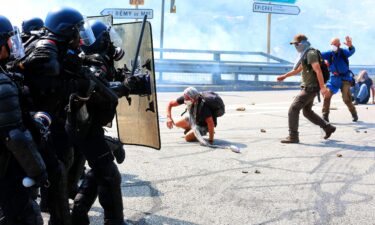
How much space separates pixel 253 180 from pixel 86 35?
8.16ft

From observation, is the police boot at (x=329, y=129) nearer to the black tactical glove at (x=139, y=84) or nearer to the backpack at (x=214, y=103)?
the backpack at (x=214, y=103)

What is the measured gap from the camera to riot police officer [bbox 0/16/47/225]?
261 cm

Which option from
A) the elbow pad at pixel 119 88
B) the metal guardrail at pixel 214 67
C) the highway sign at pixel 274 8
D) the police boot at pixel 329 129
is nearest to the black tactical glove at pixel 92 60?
the elbow pad at pixel 119 88

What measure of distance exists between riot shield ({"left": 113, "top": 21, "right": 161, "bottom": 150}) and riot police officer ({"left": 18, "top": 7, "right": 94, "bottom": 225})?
0.99 meters

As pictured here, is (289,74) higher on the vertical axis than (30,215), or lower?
lower

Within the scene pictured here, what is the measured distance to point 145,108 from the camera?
4.54 metres

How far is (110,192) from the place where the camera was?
353 centimetres

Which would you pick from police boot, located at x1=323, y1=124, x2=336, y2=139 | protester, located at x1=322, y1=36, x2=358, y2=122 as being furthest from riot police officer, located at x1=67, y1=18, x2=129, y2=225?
protester, located at x1=322, y1=36, x2=358, y2=122

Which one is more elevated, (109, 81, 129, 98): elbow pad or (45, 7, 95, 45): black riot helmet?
(45, 7, 95, 45): black riot helmet

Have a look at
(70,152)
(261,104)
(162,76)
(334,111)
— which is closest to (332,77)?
(334,111)

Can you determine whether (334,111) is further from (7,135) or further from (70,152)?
(7,135)

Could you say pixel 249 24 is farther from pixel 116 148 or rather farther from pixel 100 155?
pixel 100 155

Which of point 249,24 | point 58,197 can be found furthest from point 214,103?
point 249,24

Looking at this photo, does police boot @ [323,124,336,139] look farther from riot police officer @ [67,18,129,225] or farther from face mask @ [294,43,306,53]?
riot police officer @ [67,18,129,225]
